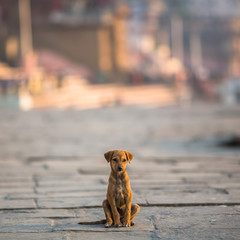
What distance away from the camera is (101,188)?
5.32 meters

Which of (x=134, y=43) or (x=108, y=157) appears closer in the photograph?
(x=108, y=157)

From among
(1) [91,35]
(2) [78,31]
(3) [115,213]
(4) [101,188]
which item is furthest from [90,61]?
(3) [115,213]

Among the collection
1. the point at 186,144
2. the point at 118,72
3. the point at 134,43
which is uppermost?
the point at 134,43

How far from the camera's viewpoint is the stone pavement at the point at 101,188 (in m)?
3.64

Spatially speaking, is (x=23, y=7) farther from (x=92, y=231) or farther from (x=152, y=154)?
(x=92, y=231)

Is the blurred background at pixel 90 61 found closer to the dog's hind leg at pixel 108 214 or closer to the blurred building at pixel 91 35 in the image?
the blurred building at pixel 91 35

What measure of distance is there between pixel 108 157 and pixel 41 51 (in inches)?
1364

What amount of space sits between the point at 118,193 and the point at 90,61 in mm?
36778

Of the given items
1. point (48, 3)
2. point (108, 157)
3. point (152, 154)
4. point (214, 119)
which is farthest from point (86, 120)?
point (48, 3)

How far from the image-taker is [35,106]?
2125 centimetres

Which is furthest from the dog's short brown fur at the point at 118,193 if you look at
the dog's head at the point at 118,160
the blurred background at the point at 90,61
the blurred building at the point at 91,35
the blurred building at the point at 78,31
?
the blurred building at the point at 78,31

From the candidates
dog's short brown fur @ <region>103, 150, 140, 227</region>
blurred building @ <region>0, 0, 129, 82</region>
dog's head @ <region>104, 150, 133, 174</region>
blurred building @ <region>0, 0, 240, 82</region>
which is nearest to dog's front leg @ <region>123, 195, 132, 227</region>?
dog's short brown fur @ <region>103, 150, 140, 227</region>

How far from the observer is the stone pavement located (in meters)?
3.64

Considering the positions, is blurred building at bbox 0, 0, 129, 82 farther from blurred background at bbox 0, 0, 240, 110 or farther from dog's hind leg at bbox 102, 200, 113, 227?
dog's hind leg at bbox 102, 200, 113, 227
